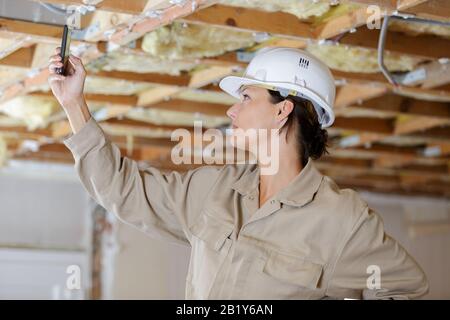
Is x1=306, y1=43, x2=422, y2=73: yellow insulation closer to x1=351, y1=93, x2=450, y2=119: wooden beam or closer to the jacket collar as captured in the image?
x1=351, y1=93, x2=450, y2=119: wooden beam

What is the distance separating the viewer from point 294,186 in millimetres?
2162

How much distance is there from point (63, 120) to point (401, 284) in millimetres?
3330

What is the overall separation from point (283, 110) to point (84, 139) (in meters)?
0.55

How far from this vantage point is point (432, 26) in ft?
10.9

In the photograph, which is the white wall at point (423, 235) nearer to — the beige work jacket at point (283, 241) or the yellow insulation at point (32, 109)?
the yellow insulation at point (32, 109)

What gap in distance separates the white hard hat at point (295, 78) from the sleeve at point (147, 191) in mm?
295

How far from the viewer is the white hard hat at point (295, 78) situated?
2.33 meters

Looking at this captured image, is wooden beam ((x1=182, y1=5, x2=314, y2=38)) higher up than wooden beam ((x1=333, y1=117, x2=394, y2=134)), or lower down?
lower down

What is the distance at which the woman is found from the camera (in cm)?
209

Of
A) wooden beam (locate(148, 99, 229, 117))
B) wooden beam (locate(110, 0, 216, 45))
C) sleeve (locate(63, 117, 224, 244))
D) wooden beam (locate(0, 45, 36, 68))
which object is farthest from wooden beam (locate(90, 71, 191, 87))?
sleeve (locate(63, 117, 224, 244))

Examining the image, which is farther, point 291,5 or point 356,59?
point 356,59

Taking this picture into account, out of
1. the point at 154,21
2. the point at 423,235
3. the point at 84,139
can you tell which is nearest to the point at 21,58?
the point at 154,21

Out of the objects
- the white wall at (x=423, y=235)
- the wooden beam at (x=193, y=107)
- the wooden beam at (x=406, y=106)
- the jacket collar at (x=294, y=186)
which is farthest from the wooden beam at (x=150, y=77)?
the white wall at (x=423, y=235)

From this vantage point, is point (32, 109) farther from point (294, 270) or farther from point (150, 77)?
point (294, 270)
